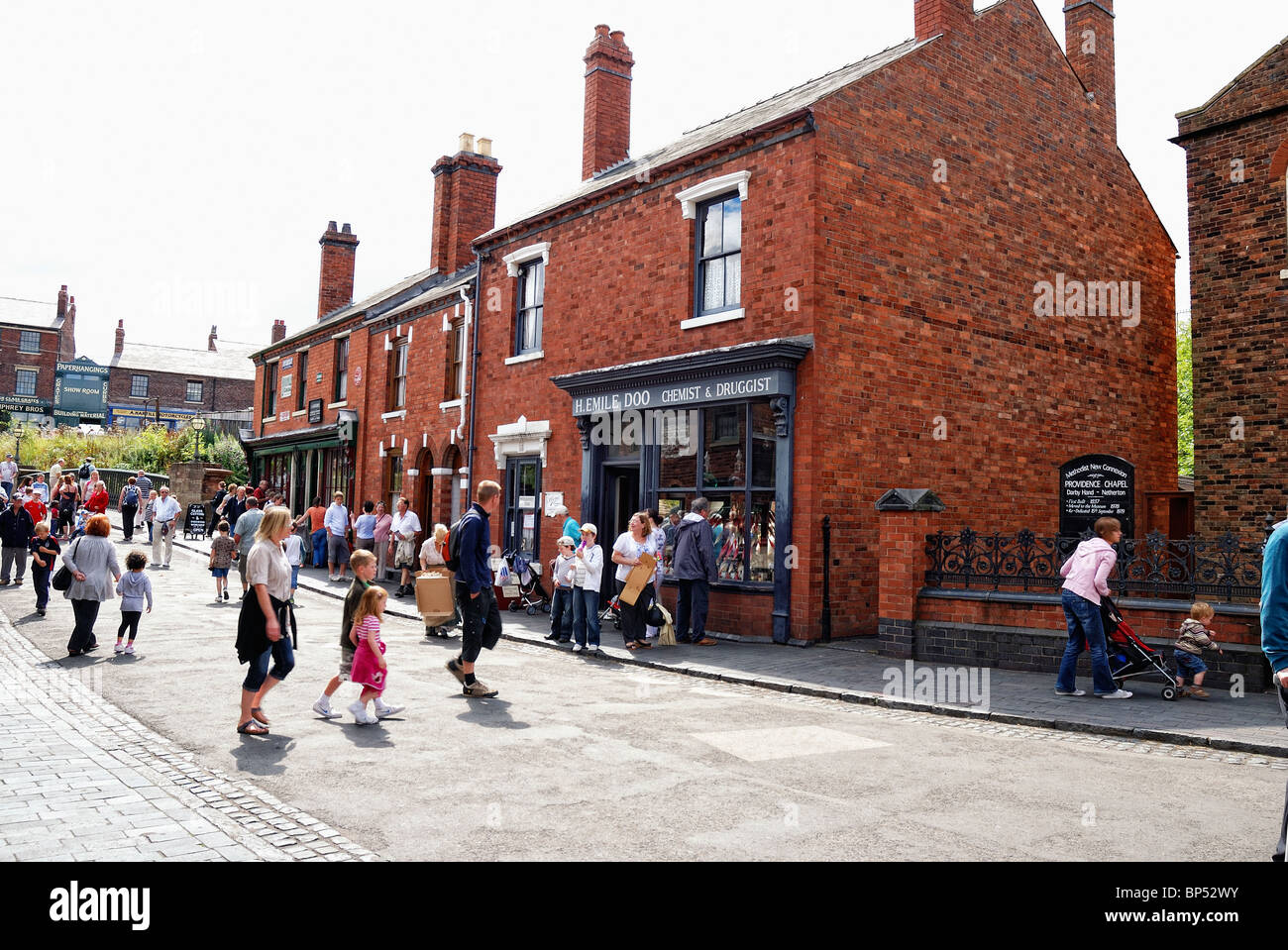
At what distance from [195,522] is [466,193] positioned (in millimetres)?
14301

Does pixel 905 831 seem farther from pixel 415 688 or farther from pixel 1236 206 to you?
pixel 1236 206

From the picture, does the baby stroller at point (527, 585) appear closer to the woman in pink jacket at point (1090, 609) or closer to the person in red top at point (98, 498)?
the person in red top at point (98, 498)

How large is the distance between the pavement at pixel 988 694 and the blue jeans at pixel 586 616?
293 millimetres

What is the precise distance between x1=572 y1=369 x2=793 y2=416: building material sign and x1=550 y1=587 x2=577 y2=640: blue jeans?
3.48 metres

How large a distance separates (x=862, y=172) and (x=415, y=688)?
31.3ft

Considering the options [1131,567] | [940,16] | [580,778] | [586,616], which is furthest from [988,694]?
[940,16]

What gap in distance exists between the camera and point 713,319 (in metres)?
14.1

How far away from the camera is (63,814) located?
4.77 metres

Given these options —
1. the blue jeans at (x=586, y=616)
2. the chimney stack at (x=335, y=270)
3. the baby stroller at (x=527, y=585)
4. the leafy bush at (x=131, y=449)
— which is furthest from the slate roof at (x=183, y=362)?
the blue jeans at (x=586, y=616)

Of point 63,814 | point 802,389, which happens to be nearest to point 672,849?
point 63,814

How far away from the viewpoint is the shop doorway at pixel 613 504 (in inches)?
626

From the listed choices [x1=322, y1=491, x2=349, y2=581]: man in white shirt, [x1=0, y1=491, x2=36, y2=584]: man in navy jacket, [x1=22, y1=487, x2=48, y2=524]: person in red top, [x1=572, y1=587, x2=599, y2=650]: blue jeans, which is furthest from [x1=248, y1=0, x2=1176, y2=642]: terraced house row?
[x1=0, y1=491, x2=36, y2=584]: man in navy jacket

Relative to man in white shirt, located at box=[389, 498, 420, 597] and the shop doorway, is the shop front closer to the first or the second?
the shop doorway

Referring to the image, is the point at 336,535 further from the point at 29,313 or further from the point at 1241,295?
the point at 29,313
